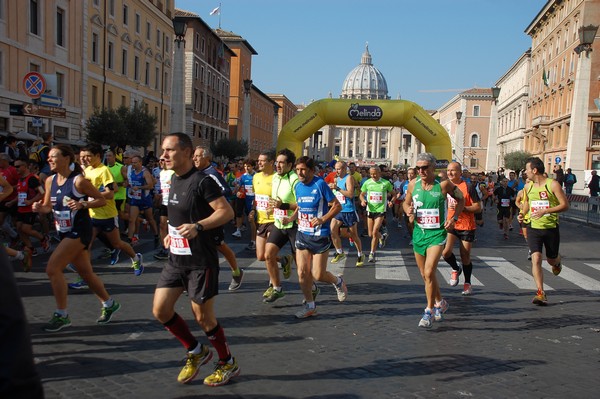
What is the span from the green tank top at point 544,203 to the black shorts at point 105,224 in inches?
228

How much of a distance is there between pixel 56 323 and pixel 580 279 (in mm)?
8609

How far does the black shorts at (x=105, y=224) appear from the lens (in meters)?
8.02

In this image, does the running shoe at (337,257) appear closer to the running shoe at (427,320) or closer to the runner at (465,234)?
the runner at (465,234)

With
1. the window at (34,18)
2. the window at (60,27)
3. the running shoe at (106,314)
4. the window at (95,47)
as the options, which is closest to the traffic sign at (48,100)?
the running shoe at (106,314)

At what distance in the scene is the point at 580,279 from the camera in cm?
1028

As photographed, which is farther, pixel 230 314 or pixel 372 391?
pixel 230 314

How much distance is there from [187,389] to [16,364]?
292 cm

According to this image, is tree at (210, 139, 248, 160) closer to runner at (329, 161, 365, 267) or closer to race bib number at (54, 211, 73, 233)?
runner at (329, 161, 365, 267)

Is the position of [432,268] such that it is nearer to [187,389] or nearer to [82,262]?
[187,389]

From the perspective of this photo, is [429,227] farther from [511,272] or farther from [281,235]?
[511,272]

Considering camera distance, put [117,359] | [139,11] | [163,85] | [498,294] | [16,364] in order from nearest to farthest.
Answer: [16,364], [117,359], [498,294], [139,11], [163,85]

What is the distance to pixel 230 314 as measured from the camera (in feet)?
22.1

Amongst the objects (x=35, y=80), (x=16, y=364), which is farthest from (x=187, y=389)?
(x=35, y=80)

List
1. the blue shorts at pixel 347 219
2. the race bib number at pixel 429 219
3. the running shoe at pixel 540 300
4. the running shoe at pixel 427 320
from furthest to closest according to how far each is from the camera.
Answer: the blue shorts at pixel 347 219 < the running shoe at pixel 540 300 < the race bib number at pixel 429 219 < the running shoe at pixel 427 320
